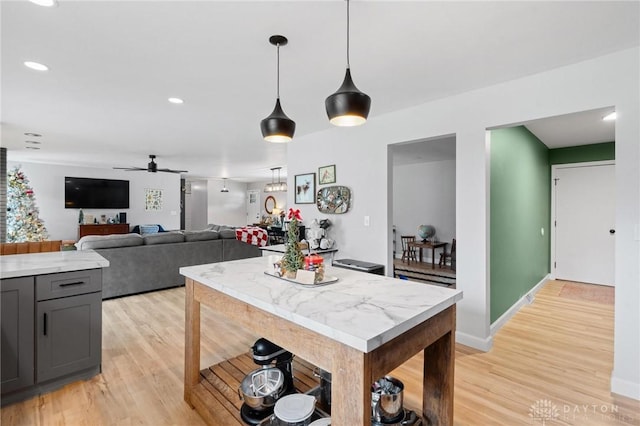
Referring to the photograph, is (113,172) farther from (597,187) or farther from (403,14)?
(597,187)

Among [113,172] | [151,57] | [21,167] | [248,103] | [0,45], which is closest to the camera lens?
[0,45]

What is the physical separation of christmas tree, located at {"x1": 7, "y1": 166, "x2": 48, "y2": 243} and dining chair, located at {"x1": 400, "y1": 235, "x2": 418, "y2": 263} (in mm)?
7294

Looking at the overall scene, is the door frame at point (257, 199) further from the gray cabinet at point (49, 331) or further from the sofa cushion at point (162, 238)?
the gray cabinet at point (49, 331)

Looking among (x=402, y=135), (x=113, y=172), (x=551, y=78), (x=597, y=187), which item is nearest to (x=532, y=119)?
(x=551, y=78)

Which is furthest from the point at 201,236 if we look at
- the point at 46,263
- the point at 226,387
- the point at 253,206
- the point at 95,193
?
the point at 253,206

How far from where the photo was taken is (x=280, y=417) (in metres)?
1.42

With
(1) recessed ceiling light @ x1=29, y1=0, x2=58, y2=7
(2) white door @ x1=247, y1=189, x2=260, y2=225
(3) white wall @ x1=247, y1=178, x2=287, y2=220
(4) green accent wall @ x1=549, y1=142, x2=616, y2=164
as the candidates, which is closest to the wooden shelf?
(1) recessed ceiling light @ x1=29, y1=0, x2=58, y2=7

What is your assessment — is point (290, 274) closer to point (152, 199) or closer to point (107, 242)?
point (107, 242)

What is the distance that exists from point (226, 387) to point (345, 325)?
50.7 inches

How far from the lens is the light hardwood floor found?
193 cm

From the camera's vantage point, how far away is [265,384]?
5.77 feet

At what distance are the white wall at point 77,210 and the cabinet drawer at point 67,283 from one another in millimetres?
6899

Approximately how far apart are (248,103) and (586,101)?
2.97 m

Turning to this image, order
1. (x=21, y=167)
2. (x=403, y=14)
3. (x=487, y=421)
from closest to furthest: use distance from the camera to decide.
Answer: (x=403, y=14) → (x=487, y=421) → (x=21, y=167)
